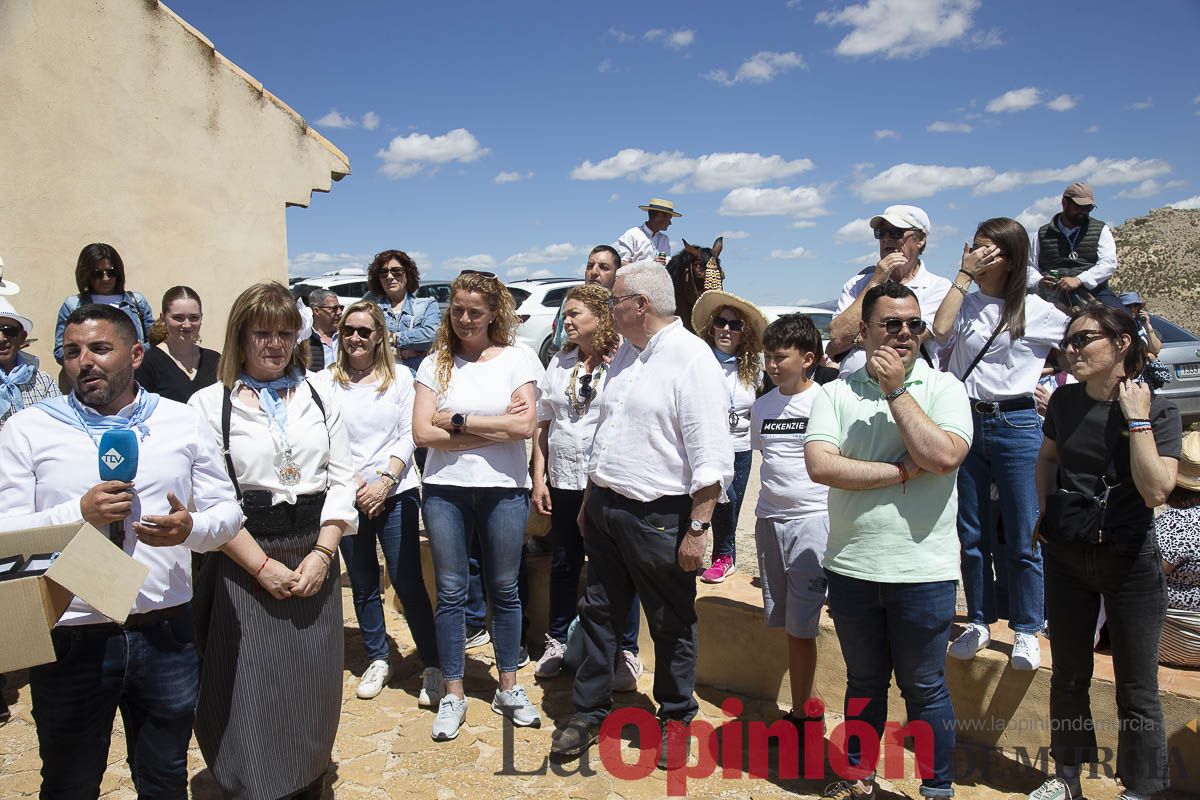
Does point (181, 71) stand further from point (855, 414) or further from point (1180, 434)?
point (1180, 434)

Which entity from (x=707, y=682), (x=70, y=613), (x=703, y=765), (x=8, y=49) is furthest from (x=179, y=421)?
(x=8, y=49)

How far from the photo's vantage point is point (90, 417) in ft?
7.82

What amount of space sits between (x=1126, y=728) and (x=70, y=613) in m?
3.59

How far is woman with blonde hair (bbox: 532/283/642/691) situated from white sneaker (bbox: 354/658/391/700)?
87 centimetres

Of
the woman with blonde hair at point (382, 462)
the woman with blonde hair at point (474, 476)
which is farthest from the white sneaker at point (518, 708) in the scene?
the woman with blonde hair at point (382, 462)

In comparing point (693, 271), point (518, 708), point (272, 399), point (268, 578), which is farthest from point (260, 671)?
point (693, 271)

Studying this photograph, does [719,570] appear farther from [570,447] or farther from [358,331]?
[358,331]

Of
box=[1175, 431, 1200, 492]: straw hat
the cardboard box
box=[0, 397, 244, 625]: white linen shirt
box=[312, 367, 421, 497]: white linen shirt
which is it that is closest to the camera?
the cardboard box

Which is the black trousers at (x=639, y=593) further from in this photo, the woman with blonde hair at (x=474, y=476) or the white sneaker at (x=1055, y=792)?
the white sneaker at (x=1055, y=792)

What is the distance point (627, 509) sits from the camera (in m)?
3.42

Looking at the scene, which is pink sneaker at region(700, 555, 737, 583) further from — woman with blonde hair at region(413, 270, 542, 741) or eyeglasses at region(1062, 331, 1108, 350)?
eyeglasses at region(1062, 331, 1108, 350)

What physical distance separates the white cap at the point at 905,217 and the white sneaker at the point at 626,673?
2.70 m

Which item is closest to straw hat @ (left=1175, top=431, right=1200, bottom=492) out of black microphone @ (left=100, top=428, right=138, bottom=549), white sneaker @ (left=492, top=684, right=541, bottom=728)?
white sneaker @ (left=492, top=684, right=541, bottom=728)

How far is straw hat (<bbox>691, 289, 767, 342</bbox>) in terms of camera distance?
4.73m
